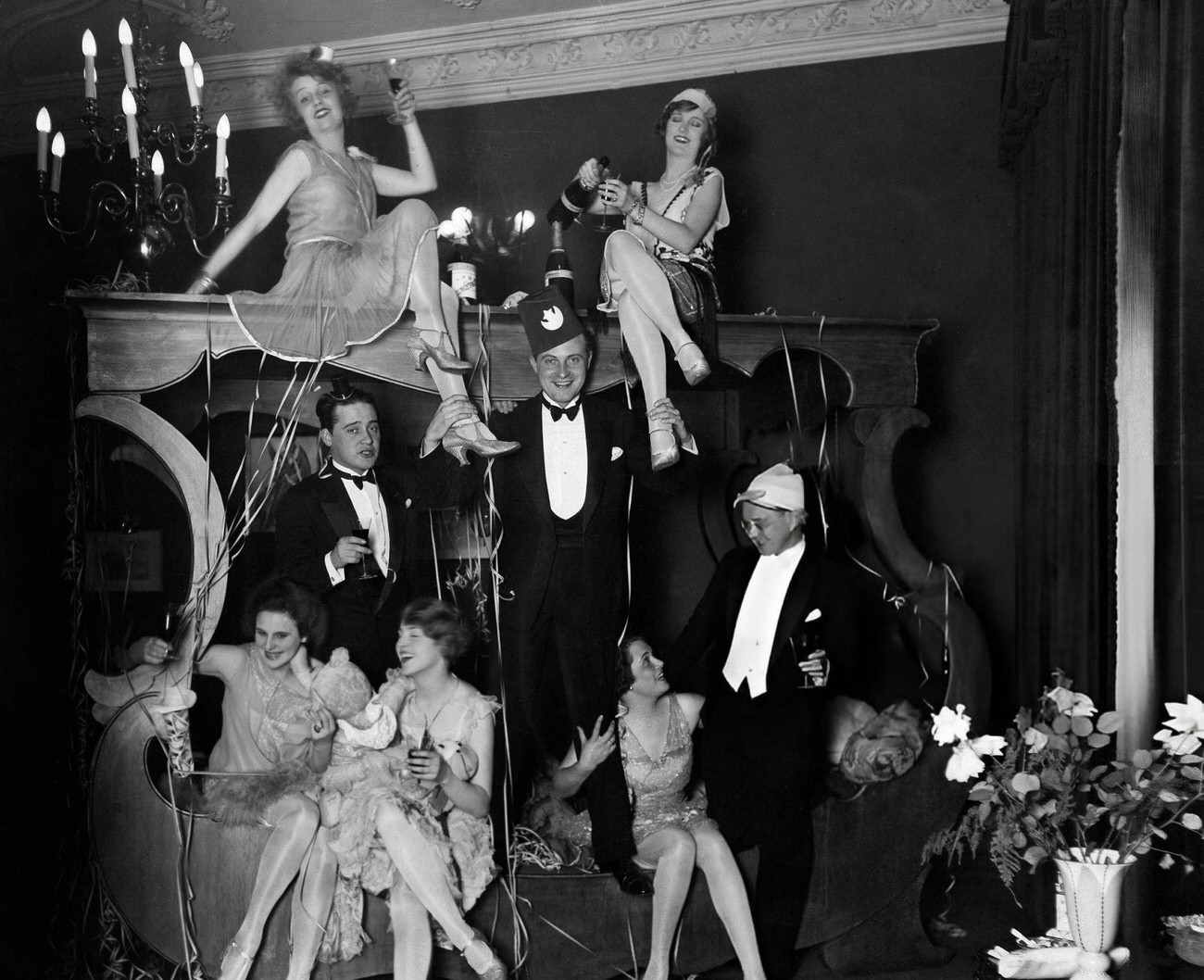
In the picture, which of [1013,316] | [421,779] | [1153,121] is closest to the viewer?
[1153,121]

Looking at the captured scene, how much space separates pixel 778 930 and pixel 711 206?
2228mm

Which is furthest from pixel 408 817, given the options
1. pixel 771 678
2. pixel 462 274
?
pixel 462 274

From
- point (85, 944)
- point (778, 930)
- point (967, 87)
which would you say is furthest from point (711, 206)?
point (85, 944)

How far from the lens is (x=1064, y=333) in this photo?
347 centimetres

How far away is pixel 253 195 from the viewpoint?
3.92 m

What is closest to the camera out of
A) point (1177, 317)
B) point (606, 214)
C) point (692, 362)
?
point (1177, 317)

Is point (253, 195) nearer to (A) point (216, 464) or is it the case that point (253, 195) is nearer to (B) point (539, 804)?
(A) point (216, 464)

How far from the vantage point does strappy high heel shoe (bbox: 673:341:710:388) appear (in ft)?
11.7

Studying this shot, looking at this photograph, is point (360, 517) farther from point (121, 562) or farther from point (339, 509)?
point (121, 562)

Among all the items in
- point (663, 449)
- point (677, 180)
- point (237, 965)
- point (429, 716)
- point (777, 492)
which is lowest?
point (237, 965)

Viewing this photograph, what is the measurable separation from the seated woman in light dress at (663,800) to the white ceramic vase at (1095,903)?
2.89 feet

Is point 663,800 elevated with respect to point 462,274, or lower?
lower

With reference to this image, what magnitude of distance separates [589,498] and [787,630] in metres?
0.72

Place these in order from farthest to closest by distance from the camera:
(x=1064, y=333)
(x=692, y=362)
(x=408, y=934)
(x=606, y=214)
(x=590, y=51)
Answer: (x=590, y=51)
(x=606, y=214)
(x=692, y=362)
(x=1064, y=333)
(x=408, y=934)
